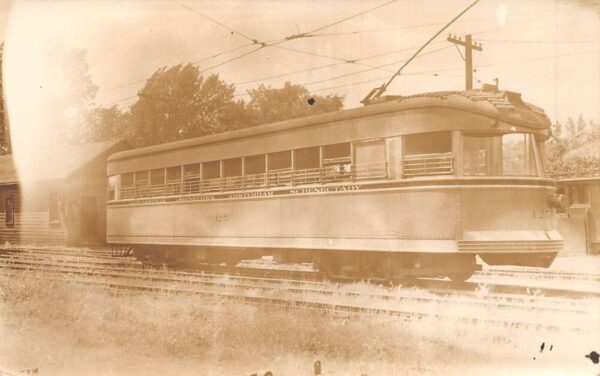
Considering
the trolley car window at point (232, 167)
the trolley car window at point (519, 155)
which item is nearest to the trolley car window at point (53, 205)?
the trolley car window at point (232, 167)

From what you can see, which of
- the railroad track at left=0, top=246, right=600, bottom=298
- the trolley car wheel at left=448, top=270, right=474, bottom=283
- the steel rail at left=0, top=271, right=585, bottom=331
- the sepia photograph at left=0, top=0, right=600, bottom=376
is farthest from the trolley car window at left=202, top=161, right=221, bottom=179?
the trolley car wheel at left=448, top=270, right=474, bottom=283

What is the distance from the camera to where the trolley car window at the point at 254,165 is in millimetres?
10281

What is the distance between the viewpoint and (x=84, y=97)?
26.5ft

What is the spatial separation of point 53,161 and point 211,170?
4.71m

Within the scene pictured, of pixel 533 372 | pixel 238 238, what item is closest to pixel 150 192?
pixel 238 238

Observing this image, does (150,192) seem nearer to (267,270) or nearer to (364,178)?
(267,270)

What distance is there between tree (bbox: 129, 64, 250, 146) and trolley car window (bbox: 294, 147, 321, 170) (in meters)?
1.33

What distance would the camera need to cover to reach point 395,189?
27.0 ft

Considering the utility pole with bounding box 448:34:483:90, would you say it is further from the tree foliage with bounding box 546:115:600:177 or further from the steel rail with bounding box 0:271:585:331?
the steel rail with bounding box 0:271:585:331

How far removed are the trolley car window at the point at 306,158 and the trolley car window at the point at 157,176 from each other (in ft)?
13.0

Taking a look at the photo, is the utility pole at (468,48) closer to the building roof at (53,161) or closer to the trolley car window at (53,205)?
the building roof at (53,161)

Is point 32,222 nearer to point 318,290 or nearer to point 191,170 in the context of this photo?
point 191,170

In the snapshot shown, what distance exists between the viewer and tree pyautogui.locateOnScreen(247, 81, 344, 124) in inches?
318

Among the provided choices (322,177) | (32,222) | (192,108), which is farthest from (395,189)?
(32,222)
